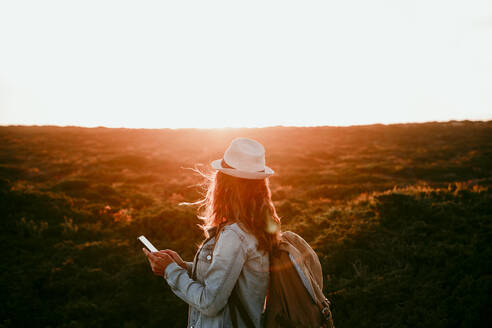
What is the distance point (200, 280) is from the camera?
2.27 m

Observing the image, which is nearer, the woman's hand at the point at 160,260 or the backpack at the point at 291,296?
the backpack at the point at 291,296

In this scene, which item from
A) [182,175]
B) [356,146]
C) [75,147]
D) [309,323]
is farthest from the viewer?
[356,146]

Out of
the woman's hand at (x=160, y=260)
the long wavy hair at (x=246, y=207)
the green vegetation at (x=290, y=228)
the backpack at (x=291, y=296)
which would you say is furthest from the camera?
the green vegetation at (x=290, y=228)

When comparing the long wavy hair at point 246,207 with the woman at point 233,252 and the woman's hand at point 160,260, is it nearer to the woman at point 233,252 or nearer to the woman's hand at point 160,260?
the woman at point 233,252

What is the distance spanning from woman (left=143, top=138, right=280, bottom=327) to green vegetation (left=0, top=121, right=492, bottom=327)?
1.35m

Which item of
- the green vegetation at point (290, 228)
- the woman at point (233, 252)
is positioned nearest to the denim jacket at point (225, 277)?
the woman at point (233, 252)

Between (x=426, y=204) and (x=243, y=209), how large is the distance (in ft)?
26.5

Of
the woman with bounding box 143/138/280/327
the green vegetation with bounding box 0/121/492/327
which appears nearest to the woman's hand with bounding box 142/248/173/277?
the woman with bounding box 143/138/280/327

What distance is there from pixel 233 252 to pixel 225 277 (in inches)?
7.0

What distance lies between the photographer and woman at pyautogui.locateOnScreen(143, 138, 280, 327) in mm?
2016

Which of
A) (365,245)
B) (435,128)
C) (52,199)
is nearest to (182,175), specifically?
(52,199)

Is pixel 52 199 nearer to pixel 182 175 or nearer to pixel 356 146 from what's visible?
pixel 182 175

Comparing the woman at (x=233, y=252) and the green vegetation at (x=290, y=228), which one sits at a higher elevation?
the woman at (x=233, y=252)

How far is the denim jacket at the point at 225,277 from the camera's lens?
2.00m
